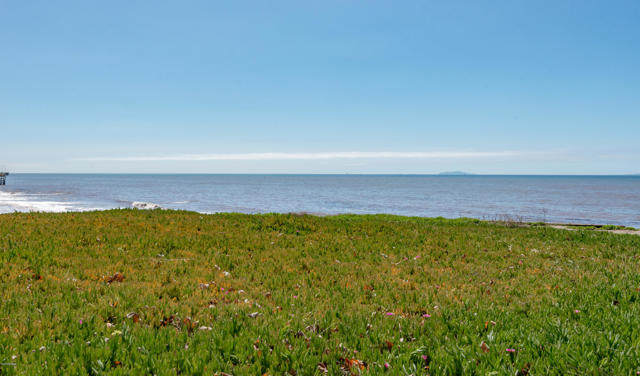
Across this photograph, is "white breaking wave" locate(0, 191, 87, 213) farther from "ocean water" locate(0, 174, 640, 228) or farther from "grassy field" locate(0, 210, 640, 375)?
"grassy field" locate(0, 210, 640, 375)

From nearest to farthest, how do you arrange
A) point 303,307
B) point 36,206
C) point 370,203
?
point 303,307
point 36,206
point 370,203

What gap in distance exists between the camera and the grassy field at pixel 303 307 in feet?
15.6

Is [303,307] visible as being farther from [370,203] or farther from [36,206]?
[370,203]

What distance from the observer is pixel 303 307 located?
686 cm

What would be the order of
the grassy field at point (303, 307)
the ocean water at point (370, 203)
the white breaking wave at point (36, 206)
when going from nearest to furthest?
the grassy field at point (303, 307), the white breaking wave at point (36, 206), the ocean water at point (370, 203)

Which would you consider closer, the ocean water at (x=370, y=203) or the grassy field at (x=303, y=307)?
the grassy field at (x=303, y=307)

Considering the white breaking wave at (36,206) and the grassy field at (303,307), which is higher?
the grassy field at (303,307)

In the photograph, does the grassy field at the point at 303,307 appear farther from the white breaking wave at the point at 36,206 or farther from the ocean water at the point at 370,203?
the white breaking wave at the point at 36,206

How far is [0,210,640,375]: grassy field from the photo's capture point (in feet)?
15.6

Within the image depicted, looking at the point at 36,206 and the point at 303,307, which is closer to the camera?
the point at 303,307

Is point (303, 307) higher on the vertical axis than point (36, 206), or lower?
higher

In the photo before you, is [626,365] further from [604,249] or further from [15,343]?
[604,249]

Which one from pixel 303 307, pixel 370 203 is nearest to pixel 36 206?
pixel 370 203

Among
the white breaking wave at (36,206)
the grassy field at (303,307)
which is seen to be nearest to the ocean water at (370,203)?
the white breaking wave at (36,206)
